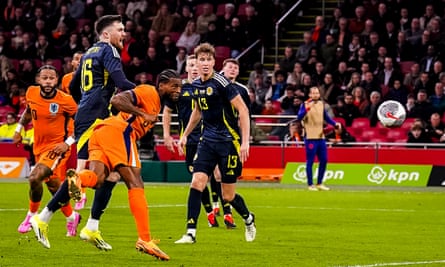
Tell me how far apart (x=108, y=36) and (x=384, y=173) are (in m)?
16.5

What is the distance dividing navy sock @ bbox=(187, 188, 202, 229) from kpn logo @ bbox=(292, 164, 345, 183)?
600 inches

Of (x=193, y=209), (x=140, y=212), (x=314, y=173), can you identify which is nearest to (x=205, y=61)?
(x=193, y=209)

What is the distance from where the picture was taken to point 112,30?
12.4 m

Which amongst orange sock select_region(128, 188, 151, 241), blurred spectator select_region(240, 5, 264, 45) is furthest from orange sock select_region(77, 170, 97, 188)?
blurred spectator select_region(240, 5, 264, 45)

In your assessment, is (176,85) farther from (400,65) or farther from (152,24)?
(152,24)

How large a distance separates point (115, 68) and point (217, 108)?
2171mm

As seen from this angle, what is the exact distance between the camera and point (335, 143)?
2945cm

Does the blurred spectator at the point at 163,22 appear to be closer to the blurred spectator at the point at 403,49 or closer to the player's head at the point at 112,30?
the blurred spectator at the point at 403,49

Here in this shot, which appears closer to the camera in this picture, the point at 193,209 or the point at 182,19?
the point at 193,209

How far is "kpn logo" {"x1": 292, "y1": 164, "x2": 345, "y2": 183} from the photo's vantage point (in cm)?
2855

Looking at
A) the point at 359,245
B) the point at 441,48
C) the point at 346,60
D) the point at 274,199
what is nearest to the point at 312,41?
the point at 346,60

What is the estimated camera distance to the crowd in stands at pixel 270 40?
30.4 m

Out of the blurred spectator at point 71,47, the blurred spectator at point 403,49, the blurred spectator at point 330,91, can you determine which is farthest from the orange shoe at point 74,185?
the blurred spectator at point 71,47

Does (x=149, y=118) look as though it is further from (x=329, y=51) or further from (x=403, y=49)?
(x=329, y=51)
